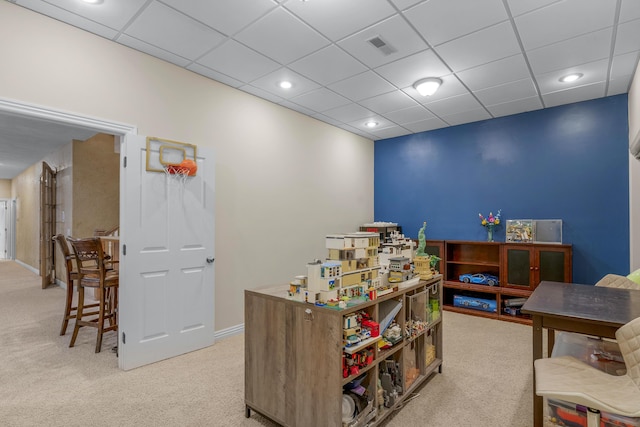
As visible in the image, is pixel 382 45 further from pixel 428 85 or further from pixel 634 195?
pixel 634 195

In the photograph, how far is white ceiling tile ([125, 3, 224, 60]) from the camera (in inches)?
98.6

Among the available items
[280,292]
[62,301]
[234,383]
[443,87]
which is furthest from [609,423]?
[62,301]

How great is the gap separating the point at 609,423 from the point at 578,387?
0.27 m

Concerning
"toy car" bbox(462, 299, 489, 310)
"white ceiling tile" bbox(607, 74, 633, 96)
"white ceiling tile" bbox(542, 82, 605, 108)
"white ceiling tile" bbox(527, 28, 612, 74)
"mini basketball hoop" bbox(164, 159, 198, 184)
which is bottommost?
"toy car" bbox(462, 299, 489, 310)

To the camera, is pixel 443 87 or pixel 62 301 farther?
pixel 62 301

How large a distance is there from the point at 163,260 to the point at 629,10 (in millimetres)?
4336

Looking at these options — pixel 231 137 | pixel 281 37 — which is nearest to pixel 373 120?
pixel 231 137

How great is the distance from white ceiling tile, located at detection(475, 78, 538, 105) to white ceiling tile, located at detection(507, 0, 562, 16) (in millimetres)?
1394

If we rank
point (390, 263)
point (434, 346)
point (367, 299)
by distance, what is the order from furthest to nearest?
point (434, 346) → point (390, 263) → point (367, 299)

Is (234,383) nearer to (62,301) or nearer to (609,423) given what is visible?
(609,423)

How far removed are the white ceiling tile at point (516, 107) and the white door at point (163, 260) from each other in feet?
12.7

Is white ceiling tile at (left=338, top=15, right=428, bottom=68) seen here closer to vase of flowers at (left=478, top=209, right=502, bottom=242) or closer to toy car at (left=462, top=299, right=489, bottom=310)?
vase of flowers at (left=478, top=209, right=502, bottom=242)

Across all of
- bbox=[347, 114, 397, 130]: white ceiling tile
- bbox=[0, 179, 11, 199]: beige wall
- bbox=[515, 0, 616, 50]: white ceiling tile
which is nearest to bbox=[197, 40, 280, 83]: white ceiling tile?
bbox=[347, 114, 397, 130]: white ceiling tile

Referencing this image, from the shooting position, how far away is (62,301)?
5246 mm
